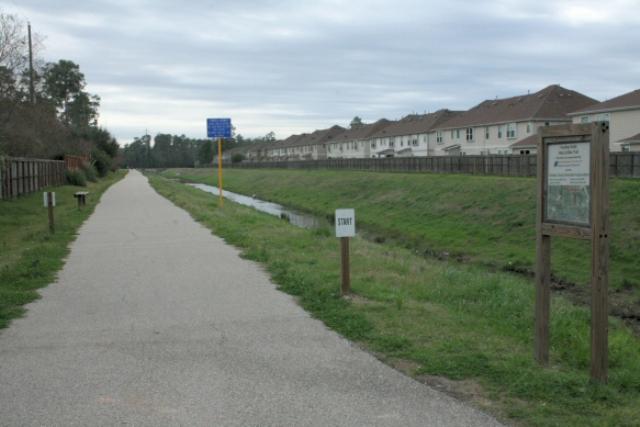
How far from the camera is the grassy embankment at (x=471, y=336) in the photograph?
5.05 metres

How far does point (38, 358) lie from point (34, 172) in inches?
1352

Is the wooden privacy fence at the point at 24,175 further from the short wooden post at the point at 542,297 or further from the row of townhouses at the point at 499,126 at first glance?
the row of townhouses at the point at 499,126

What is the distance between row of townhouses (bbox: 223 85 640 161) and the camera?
163 ft

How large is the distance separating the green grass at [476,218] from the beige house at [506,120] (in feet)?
76.8

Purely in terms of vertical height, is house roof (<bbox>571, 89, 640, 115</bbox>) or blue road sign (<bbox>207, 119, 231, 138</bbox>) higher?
house roof (<bbox>571, 89, 640, 115</bbox>)

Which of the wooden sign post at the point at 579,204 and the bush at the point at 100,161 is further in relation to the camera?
the bush at the point at 100,161

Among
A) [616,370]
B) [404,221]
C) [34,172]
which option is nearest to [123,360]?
[616,370]

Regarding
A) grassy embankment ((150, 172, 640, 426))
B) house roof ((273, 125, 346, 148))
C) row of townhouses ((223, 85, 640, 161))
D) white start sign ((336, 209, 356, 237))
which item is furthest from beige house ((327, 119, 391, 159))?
white start sign ((336, 209, 356, 237))

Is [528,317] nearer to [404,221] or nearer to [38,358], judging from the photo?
[38,358]

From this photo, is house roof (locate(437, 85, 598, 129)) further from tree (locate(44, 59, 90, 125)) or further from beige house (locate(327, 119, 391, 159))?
tree (locate(44, 59, 90, 125))

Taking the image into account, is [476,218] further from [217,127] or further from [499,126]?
[499,126]

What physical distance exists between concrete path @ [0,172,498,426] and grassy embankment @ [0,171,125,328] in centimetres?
32

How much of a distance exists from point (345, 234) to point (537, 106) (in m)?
57.0

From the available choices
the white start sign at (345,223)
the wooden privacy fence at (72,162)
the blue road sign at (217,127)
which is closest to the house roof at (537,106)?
the blue road sign at (217,127)
